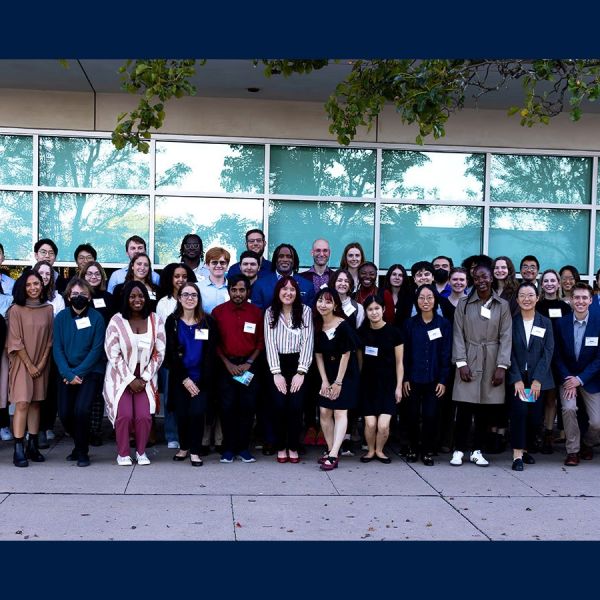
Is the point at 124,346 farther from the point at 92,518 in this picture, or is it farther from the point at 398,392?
the point at 398,392

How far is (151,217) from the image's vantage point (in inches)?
412

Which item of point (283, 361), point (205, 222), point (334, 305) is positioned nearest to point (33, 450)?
point (283, 361)

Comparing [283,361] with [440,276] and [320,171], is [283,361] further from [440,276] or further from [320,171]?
[320,171]

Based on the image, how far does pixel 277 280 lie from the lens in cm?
793

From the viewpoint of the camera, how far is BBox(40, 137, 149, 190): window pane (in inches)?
409

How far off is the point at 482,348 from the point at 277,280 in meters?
2.28

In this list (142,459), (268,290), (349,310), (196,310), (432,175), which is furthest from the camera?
(432,175)

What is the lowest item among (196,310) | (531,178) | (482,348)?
(482,348)

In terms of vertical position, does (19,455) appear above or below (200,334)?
below

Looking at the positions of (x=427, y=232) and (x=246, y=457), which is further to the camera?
(x=427, y=232)

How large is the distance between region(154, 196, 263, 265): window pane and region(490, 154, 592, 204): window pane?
12.1ft

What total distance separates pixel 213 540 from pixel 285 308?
284 centimetres

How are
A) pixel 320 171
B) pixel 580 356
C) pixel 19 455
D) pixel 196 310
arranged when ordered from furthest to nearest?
pixel 320 171
pixel 580 356
pixel 196 310
pixel 19 455

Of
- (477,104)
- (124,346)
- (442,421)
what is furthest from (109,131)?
(442,421)
